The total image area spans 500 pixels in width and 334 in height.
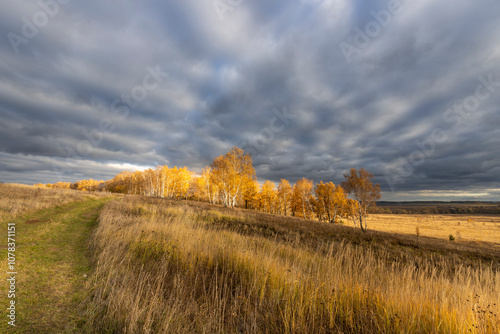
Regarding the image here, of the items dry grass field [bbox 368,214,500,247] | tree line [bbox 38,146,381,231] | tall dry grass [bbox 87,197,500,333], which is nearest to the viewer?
tall dry grass [bbox 87,197,500,333]

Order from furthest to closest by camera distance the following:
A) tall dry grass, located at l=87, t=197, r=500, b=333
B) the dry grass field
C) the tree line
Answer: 1. the dry grass field
2. the tree line
3. tall dry grass, located at l=87, t=197, r=500, b=333

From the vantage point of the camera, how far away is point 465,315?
3.09 meters

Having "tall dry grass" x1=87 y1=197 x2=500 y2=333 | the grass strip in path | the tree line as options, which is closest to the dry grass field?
the tree line

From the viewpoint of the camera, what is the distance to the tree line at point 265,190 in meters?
31.3

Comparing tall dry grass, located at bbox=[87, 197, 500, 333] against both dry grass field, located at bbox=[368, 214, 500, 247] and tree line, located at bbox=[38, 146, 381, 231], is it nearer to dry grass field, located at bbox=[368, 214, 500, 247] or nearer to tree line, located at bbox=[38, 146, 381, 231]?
tree line, located at bbox=[38, 146, 381, 231]

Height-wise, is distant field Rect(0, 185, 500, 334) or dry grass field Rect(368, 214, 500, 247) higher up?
distant field Rect(0, 185, 500, 334)

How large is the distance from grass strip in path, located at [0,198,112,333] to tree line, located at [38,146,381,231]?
31.2 metres

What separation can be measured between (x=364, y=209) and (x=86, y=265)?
113 ft

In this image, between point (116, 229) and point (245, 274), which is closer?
point (245, 274)

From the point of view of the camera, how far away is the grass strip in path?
2.92 m

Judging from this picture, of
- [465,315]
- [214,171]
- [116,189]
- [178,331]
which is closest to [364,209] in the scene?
[214,171]

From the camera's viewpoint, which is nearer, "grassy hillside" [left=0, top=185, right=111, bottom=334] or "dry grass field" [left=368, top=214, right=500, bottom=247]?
"grassy hillside" [left=0, top=185, right=111, bottom=334]

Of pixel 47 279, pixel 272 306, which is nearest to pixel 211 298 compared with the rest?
pixel 272 306

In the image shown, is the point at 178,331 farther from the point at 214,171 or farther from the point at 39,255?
the point at 214,171
